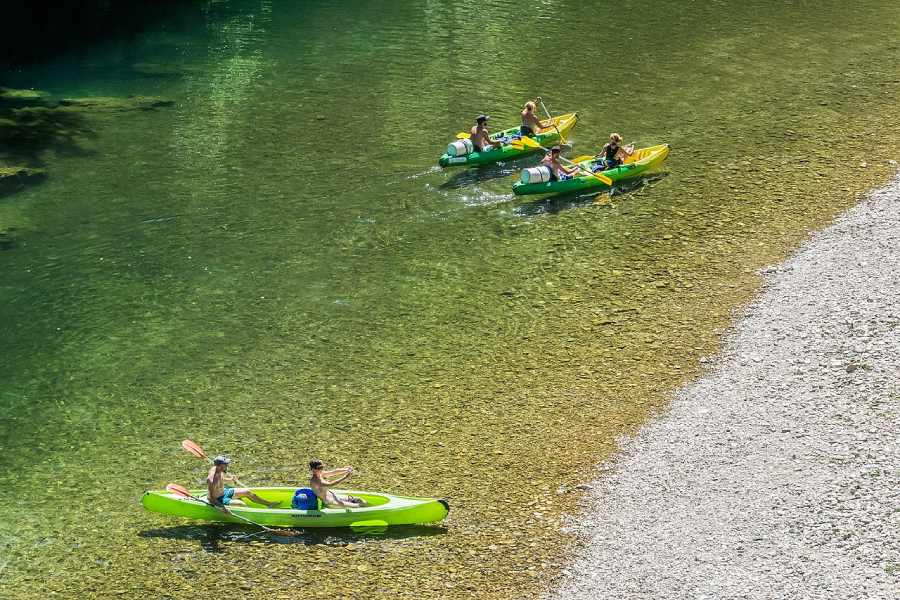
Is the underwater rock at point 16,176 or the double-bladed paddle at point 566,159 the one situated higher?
the double-bladed paddle at point 566,159

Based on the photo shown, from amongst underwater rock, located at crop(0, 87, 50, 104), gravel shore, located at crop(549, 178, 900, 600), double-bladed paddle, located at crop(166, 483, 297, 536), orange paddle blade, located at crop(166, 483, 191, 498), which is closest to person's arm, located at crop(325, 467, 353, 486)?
double-bladed paddle, located at crop(166, 483, 297, 536)

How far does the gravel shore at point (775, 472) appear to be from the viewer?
636 inches

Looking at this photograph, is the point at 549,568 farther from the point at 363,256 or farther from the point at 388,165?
the point at 388,165

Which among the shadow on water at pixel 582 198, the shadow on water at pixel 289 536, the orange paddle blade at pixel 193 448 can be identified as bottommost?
the shadow on water at pixel 289 536

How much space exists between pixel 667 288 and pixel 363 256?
826 centimetres

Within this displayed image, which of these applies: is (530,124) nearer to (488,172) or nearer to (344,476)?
(488,172)

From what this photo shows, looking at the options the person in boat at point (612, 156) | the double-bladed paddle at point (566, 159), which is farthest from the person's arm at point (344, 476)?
the person in boat at point (612, 156)

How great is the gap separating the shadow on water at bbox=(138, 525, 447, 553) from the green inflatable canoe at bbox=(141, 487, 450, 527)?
0.16 metres

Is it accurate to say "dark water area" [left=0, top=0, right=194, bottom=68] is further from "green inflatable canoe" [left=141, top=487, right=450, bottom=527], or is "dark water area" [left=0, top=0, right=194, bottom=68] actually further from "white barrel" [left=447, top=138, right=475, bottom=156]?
"green inflatable canoe" [left=141, top=487, right=450, bottom=527]

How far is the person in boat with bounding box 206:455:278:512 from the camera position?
18.1m

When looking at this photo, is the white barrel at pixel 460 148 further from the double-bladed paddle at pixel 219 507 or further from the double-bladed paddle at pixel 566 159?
the double-bladed paddle at pixel 219 507

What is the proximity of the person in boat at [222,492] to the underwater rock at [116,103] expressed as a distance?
76.5 feet

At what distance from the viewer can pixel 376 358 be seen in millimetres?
22922

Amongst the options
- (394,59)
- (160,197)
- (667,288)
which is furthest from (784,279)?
(394,59)
